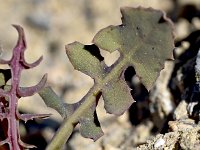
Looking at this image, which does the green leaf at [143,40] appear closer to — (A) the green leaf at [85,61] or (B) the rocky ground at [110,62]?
(A) the green leaf at [85,61]

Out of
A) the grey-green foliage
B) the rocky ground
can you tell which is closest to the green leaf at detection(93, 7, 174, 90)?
the grey-green foliage

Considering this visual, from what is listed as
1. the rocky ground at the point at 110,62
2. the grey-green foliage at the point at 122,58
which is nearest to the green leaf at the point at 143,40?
the grey-green foliage at the point at 122,58

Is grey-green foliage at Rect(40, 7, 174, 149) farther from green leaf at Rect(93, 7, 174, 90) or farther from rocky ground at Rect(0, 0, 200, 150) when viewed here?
rocky ground at Rect(0, 0, 200, 150)

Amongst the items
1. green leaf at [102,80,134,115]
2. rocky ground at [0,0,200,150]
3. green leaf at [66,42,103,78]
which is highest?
green leaf at [66,42,103,78]

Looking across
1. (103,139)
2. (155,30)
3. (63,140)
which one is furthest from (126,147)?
(155,30)

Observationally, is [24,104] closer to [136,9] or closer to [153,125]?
[153,125]
